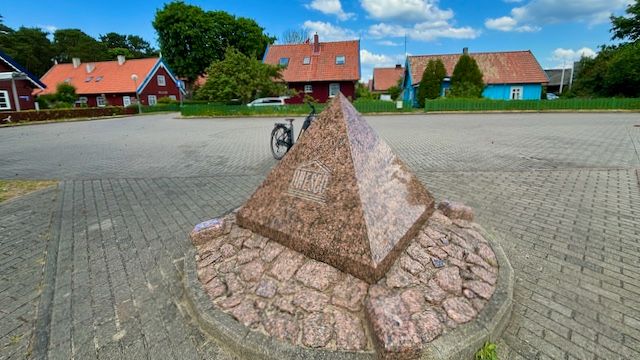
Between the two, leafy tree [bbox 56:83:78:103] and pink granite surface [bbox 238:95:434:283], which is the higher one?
leafy tree [bbox 56:83:78:103]

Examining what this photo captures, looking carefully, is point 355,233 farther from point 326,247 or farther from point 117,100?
point 117,100

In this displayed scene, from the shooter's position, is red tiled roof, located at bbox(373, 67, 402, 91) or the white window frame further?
red tiled roof, located at bbox(373, 67, 402, 91)

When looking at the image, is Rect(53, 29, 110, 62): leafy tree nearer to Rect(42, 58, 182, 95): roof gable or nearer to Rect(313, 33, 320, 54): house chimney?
Rect(42, 58, 182, 95): roof gable

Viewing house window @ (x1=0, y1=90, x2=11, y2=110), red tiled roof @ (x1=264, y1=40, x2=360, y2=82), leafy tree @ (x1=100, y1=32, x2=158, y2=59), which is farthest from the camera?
leafy tree @ (x1=100, y1=32, x2=158, y2=59)

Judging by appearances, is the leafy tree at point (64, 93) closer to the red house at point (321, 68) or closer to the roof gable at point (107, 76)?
the roof gable at point (107, 76)

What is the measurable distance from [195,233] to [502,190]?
195 inches

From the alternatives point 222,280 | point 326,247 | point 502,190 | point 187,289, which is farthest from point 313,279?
point 502,190

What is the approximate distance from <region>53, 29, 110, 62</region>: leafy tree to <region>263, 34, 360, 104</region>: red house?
3771 centimetres

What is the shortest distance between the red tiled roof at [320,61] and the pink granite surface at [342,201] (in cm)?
2885

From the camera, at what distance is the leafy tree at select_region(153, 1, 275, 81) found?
3847 centimetres

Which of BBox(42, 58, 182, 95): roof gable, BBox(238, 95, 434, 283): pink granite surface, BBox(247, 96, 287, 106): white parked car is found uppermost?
BBox(42, 58, 182, 95): roof gable

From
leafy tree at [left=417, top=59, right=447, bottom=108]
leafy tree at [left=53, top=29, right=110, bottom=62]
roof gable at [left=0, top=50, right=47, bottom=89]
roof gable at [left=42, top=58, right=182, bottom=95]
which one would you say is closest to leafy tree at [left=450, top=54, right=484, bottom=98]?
leafy tree at [left=417, top=59, right=447, bottom=108]

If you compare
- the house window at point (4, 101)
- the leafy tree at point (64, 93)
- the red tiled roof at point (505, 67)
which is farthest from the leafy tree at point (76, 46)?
the red tiled roof at point (505, 67)

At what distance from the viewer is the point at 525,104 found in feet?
75.9
